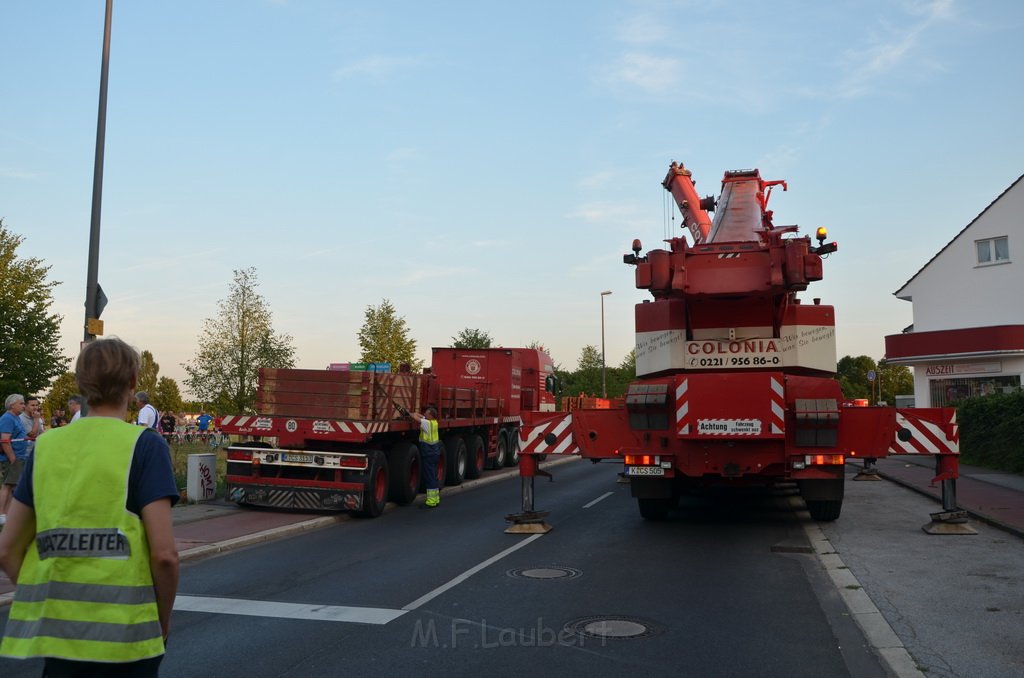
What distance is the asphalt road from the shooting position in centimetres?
564

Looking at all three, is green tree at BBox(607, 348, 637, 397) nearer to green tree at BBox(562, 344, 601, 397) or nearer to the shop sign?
green tree at BBox(562, 344, 601, 397)

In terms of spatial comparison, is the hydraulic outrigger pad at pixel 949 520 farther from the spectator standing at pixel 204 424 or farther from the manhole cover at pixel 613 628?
the spectator standing at pixel 204 424

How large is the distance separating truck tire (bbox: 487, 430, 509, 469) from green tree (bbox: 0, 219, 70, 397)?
23.3 meters

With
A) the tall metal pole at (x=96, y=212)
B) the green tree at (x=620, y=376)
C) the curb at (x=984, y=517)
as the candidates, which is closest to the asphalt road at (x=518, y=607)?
the curb at (x=984, y=517)

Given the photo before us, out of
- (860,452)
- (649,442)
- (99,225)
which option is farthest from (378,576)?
(99,225)

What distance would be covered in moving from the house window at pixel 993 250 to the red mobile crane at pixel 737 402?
84.9ft

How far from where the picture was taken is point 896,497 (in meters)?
15.8

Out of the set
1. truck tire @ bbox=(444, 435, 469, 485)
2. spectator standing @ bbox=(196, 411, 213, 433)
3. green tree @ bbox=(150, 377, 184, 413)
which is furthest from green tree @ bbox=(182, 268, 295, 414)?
green tree @ bbox=(150, 377, 184, 413)

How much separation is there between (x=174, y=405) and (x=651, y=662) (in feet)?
273

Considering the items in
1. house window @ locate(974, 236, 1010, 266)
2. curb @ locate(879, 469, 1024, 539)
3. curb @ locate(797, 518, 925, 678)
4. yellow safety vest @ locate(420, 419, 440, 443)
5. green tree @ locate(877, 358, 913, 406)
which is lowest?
curb @ locate(797, 518, 925, 678)

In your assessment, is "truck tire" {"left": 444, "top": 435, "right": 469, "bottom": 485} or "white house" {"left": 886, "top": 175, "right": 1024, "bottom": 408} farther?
"white house" {"left": 886, "top": 175, "right": 1024, "bottom": 408}

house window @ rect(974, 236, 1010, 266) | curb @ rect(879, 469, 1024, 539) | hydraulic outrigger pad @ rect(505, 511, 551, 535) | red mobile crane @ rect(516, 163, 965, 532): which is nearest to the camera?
red mobile crane @ rect(516, 163, 965, 532)

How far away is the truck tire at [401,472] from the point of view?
47.5 feet

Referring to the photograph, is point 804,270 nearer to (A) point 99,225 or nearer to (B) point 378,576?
(B) point 378,576
